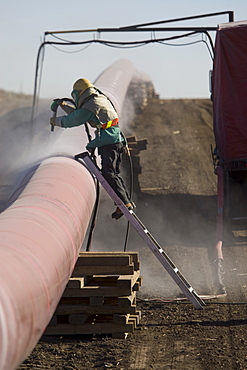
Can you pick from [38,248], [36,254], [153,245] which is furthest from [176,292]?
[36,254]

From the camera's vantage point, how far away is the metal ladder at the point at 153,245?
8328 millimetres

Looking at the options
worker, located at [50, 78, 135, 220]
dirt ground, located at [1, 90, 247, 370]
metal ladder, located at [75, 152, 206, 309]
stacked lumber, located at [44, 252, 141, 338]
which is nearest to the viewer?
dirt ground, located at [1, 90, 247, 370]

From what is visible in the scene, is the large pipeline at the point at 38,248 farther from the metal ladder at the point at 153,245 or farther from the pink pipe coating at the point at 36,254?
the metal ladder at the point at 153,245

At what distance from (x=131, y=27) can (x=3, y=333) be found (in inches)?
506

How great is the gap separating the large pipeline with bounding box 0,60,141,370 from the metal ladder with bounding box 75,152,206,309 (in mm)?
165

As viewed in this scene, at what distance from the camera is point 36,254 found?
479 cm

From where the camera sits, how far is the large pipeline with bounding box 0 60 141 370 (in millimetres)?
3965

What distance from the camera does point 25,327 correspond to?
4098 millimetres

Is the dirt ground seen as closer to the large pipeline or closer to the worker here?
the large pipeline

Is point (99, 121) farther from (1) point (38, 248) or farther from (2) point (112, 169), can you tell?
(1) point (38, 248)

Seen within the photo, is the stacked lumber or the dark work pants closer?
the stacked lumber

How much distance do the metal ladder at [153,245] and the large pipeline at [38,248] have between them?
16cm

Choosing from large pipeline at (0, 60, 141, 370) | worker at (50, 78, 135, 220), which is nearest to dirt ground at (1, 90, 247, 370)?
large pipeline at (0, 60, 141, 370)

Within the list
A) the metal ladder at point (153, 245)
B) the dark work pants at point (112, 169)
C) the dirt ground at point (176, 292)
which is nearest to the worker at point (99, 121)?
the dark work pants at point (112, 169)
